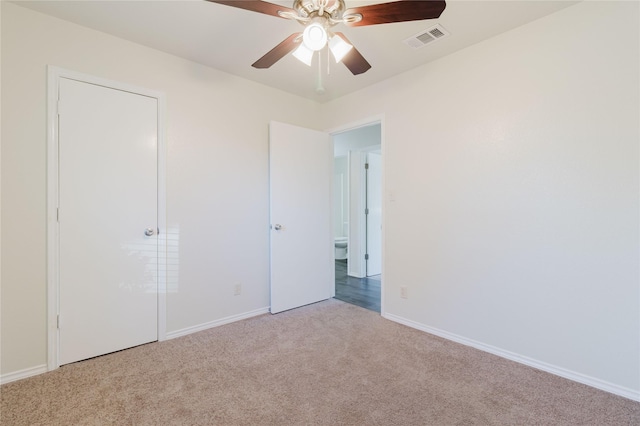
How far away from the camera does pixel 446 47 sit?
2.45 m

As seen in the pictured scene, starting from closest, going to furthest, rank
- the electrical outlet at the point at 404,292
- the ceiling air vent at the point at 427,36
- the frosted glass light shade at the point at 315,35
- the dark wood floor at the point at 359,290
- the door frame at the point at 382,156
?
the frosted glass light shade at the point at 315,35, the ceiling air vent at the point at 427,36, the electrical outlet at the point at 404,292, the door frame at the point at 382,156, the dark wood floor at the point at 359,290

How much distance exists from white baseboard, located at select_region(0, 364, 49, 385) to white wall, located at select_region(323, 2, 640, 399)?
294cm

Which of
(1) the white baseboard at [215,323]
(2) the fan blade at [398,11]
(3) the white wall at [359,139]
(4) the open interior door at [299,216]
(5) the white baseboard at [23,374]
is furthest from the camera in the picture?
(3) the white wall at [359,139]

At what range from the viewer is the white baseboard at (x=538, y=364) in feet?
5.90

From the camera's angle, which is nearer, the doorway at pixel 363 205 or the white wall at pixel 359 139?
the white wall at pixel 359 139

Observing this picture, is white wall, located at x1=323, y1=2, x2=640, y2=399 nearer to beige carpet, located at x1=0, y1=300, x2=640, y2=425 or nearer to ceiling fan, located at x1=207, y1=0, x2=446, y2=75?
beige carpet, located at x1=0, y1=300, x2=640, y2=425

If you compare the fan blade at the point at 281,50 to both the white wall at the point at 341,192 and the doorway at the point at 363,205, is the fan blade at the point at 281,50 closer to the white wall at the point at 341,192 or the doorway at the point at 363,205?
the doorway at the point at 363,205

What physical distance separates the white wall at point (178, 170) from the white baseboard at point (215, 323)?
0.03m

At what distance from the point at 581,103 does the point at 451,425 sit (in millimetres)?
2174

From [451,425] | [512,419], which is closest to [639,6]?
[512,419]

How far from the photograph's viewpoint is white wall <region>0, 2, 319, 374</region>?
1966mm

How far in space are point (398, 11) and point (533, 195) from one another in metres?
1.62

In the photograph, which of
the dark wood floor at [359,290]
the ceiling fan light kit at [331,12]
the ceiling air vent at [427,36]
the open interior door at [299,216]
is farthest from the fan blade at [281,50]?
the dark wood floor at [359,290]

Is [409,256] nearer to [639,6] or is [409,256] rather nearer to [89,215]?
[639,6]
